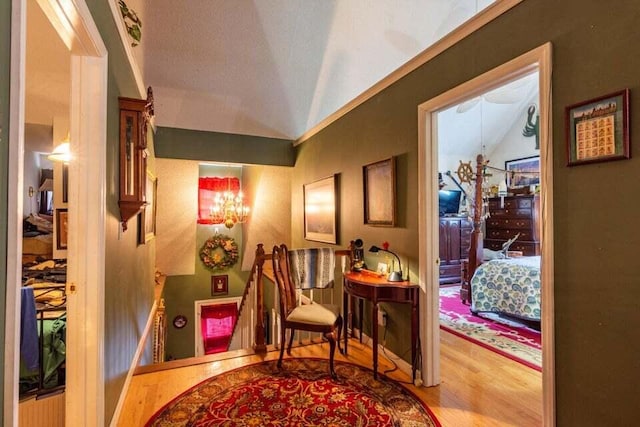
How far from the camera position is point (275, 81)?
3998mm

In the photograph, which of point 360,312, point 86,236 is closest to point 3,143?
point 86,236

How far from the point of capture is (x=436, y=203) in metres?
2.46

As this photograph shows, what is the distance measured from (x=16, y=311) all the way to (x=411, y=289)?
2.22 meters

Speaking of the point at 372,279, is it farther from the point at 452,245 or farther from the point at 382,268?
the point at 452,245

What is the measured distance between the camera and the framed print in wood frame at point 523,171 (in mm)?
6316

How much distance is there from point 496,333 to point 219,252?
16.4 feet

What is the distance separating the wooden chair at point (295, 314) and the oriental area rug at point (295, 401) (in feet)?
0.58

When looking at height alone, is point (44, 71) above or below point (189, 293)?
above

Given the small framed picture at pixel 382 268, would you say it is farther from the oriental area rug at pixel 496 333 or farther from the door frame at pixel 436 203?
the oriental area rug at pixel 496 333

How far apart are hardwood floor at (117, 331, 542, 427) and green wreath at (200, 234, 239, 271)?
3744 millimetres

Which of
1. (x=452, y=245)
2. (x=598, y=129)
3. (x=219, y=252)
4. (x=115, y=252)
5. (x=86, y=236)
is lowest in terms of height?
(x=219, y=252)

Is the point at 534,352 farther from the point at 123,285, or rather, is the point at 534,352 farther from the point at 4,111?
the point at 4,111

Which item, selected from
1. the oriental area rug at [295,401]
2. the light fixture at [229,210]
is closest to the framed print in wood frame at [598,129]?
the oriental area rug at [295,401]

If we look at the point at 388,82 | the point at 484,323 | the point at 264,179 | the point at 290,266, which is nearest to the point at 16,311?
the point at 290,266
